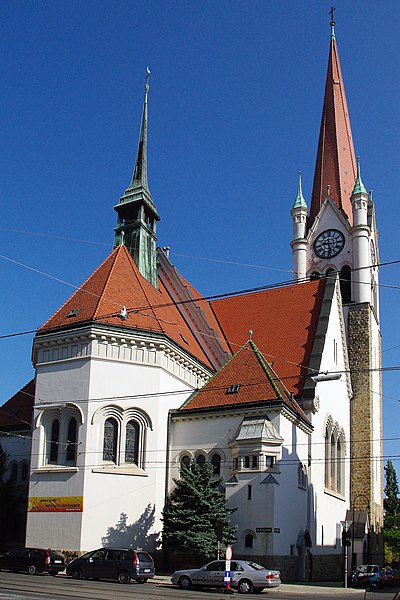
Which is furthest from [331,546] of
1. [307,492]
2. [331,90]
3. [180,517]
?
[331,90]

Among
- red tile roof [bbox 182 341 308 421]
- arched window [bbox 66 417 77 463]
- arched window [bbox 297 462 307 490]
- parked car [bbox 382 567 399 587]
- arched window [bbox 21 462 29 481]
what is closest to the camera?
arched window [bbox 66 417 77 463]

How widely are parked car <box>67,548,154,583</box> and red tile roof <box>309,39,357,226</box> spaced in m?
30.3

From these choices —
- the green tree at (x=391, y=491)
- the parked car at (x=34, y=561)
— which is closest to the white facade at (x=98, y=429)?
the parked car at (x=34, y=561)

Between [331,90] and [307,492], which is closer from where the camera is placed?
[307,492]

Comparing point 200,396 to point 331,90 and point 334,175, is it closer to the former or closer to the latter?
point 334,175

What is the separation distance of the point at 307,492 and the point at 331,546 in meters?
5.00

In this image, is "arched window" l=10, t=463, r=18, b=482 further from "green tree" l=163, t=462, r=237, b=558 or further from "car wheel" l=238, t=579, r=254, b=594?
"car wheel" l=238, t=579, r=254, b=594

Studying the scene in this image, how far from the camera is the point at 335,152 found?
50062mm

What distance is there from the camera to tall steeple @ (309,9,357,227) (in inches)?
1905

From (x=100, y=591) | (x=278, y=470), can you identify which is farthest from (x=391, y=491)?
(x=100, y=591)

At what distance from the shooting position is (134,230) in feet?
117

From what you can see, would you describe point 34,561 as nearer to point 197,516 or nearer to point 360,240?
point 197,516

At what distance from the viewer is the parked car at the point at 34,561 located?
23250 millimetres

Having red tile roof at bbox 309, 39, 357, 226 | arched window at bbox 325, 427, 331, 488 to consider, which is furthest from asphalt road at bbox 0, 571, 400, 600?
red tile roof at bbox 309, 39, 357, 226
